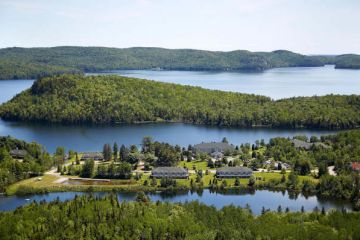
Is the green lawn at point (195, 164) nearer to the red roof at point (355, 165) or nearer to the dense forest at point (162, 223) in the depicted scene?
the red roof at point (355, 165)

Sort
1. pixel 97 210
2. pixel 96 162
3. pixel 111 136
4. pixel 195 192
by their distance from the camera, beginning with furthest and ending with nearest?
pixel 111 136
pixel 96 162
pixel 195 192
pixel 97 210

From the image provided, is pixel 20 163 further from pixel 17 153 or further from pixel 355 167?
pixel 355 167

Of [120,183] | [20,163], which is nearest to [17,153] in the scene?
[20,163]

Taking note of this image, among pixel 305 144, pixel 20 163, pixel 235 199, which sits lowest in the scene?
pixel 235 199

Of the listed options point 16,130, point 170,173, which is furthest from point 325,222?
point 16,130

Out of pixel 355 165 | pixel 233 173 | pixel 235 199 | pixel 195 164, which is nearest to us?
pixel 235 199

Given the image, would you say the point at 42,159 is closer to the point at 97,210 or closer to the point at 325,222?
the point at 97,210

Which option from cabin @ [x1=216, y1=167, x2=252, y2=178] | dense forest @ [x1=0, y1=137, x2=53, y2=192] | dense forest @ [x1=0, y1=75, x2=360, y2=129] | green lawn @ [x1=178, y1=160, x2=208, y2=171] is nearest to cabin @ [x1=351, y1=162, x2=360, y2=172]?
cabin @ [x1=216, y1=167, x2=252, y2=178]
